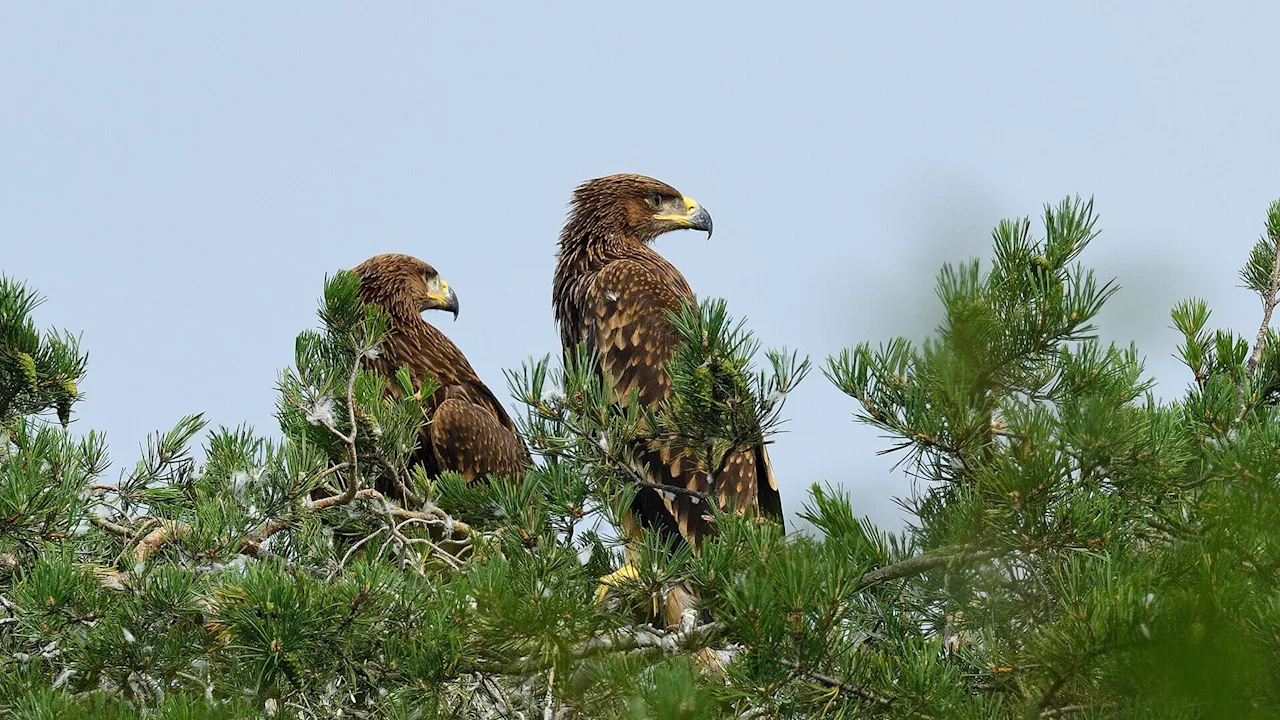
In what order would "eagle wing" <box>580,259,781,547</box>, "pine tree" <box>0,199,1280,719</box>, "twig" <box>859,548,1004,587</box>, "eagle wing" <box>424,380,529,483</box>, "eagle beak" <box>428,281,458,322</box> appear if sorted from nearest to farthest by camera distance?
"pine tree" <box>0,199,1280,719</box>, "twig" <box>859,548,1004,587</box>, "eagle wing" <box>580,259,781,547</box>, "eagle wing" <box>424,380,529,483</box>, "eagle beak" <box>428,281,458,322</box>

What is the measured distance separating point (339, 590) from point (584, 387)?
81cm

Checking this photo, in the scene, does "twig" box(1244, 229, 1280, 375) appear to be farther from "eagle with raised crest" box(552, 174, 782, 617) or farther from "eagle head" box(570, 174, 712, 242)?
"eagle head" box(570, 174, 712, 242)

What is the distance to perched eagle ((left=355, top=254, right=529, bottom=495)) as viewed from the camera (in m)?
5.92

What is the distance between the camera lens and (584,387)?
303cm

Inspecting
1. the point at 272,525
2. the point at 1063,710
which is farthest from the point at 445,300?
the point at 1063,710

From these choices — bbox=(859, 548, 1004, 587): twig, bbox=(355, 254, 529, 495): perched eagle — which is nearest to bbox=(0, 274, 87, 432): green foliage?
bbox=(355, 254, 529, 495): perched eagle

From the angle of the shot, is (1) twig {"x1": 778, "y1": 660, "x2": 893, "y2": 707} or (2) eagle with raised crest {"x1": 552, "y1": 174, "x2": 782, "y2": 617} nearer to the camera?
(1) twig {"x1": 778, "y1": 660, "x2": 893, "y2": 707}

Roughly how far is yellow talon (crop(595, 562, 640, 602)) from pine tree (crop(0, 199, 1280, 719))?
0.03m

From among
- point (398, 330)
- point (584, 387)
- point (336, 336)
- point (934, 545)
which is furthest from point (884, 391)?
point (398, 330)

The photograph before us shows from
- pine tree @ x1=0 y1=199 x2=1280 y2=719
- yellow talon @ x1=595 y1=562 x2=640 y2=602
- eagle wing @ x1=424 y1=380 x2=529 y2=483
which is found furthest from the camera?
eagle wing @ x1=424 y1=380 x2=529 y2=483

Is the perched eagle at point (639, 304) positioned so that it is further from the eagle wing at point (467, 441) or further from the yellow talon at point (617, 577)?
the yellow talon at point (617, 577)

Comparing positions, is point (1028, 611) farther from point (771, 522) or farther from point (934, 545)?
point (771, 522)

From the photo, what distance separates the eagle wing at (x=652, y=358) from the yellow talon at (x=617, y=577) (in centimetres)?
236

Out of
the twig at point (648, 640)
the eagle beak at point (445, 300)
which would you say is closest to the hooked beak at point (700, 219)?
the eagle beak at point (445, 300)
